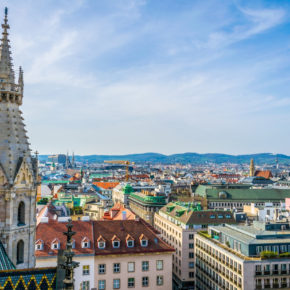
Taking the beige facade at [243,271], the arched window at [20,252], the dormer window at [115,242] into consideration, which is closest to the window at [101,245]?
the dormer window at [115,242]

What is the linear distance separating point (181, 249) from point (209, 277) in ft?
56.1

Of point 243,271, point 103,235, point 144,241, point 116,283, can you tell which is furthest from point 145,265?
point 243,271

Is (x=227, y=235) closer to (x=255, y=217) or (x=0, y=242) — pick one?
(x=255, y=217)

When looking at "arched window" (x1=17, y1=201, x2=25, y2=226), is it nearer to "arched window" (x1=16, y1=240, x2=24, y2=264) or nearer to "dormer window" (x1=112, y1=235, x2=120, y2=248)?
"arched window" (x1=16, y1=240, x2=24, y2=264)

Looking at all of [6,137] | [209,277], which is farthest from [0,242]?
[209,277]

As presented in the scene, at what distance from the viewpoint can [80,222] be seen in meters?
71.8

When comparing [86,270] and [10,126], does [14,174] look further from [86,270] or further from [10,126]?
[86,270]

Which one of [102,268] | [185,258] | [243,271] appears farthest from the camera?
[185,258]

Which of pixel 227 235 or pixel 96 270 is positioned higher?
pixel 227 235

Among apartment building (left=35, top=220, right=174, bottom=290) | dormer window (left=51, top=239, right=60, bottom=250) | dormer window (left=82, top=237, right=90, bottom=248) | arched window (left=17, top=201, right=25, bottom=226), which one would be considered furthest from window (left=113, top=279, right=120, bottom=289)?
arched window (left=17, top=201, right=25, bottom=226)

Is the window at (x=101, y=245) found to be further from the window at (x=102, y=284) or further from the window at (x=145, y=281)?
the window at (x=145, y=281)

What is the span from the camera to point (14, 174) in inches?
1188

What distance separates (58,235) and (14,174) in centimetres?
4127

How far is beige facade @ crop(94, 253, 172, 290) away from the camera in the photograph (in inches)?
2608
